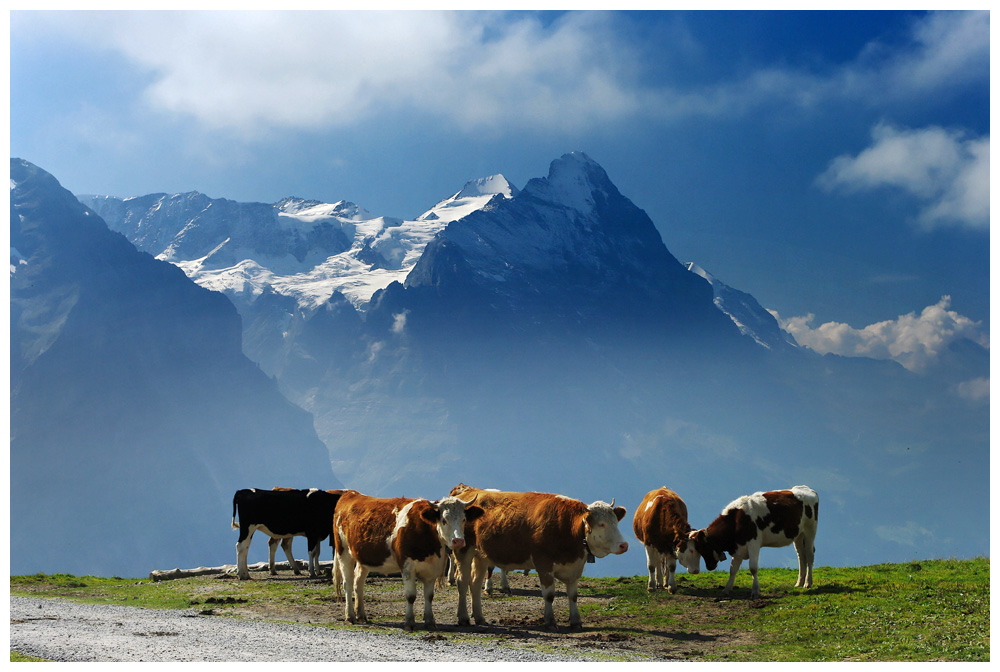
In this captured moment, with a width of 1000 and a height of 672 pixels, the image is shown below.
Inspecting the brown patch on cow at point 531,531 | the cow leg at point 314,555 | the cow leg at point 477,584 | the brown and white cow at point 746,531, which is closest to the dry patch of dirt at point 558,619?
the cow leg at point 477,584

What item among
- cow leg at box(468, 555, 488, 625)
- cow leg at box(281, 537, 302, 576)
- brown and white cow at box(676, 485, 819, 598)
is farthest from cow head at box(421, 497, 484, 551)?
cow leg at box(281, 537, 302, 576)

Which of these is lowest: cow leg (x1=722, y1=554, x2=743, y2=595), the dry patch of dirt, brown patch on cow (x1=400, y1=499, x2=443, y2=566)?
the dry patch of dirt

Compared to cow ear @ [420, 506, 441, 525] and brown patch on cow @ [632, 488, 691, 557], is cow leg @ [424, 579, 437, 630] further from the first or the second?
brown patch on cow @ [632, 488, 691, 557]

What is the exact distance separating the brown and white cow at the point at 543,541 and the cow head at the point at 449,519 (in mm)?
1027

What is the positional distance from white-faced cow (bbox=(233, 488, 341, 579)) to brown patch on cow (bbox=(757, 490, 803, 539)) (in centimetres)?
1674

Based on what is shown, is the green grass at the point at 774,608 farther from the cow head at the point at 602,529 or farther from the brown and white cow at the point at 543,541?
the cow head at the point at 602,529

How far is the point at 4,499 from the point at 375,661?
14.3 metres

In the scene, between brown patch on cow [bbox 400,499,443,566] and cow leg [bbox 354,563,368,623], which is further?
cow leg [bbox 354,563,368,623]

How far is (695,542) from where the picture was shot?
23141 mm

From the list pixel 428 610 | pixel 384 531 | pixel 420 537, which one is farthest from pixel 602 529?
pixel 384 531

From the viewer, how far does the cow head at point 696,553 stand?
75.5ft

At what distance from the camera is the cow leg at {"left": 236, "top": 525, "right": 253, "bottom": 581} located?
29.7m

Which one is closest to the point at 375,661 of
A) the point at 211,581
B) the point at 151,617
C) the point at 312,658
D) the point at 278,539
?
the point at 312,658

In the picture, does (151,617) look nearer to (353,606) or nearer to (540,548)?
(353,606)
